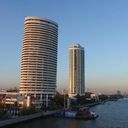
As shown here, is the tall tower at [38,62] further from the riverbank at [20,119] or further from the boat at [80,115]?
the boat at [80,115]

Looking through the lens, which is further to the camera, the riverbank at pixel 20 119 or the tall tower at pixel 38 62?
the tall tower at pixel 38 62

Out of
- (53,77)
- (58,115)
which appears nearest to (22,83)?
(53,77)

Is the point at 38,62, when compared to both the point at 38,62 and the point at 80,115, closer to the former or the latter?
the point at 38,62

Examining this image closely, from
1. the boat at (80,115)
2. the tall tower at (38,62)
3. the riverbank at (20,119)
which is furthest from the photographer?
the tall tower at (38,62)

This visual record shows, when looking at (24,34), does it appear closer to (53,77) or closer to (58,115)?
(53,77)

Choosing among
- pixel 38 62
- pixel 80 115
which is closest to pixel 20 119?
pixel 80 115

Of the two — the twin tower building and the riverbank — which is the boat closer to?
the riverbank

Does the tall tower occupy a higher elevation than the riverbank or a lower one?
higher

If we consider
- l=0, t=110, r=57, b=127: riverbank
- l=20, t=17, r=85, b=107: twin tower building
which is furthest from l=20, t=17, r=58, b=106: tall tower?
l=0, t=110, r=57, b=127: riverbank

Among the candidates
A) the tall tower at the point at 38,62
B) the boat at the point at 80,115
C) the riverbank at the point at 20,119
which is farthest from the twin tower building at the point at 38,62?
the boat at the point at 80,115
